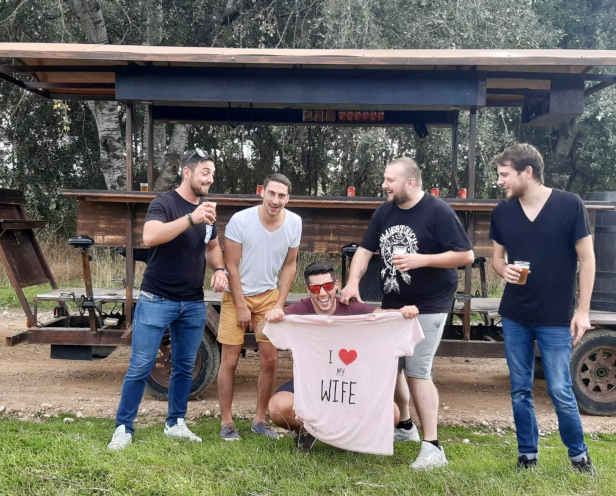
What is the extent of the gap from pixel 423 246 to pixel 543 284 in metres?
0.74

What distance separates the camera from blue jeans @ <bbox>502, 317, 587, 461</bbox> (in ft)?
11.2

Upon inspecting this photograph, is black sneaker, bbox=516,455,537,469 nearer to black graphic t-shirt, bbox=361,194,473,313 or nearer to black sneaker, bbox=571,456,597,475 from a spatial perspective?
black sneaker, bbox=571,456,597,475

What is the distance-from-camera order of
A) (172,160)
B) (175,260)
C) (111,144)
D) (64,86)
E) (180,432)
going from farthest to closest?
1. (172,160)
2. (111,144)
3. (64,86)
4. (180,432)
5. (175,260)

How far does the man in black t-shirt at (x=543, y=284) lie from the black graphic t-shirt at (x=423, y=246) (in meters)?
0.37

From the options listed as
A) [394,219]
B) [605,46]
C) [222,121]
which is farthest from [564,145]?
[394,219]

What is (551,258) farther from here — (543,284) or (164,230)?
(164,230)

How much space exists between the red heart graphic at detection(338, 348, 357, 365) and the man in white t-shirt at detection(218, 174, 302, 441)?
597 mm

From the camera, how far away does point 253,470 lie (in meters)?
3.50

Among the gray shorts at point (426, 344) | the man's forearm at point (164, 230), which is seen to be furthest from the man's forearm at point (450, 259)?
the man's forearm at point (164, 230)

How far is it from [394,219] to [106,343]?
314 cm

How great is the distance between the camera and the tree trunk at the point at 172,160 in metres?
11.8

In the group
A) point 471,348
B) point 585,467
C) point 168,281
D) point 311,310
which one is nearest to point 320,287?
point 311,310

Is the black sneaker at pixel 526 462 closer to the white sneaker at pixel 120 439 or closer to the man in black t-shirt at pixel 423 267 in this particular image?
the man in black t-shirt at pixel 423 267

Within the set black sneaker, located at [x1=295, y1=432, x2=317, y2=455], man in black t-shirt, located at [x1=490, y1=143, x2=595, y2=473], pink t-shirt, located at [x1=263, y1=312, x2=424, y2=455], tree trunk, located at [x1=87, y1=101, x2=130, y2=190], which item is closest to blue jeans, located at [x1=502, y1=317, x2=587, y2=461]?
man in black t-shirt, located at [x1=490, y1=143, x2=595, y2=473]
